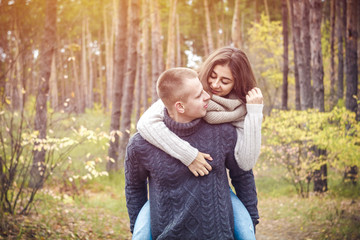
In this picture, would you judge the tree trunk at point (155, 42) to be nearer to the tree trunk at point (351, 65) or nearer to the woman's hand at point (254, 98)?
the tree trunk at point (351, 65)

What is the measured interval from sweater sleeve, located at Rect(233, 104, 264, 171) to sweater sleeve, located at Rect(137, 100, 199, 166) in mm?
286

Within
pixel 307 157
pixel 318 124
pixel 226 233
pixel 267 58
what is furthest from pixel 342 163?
pixel 267 58

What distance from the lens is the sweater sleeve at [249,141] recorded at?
2.03m

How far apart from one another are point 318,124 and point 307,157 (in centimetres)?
124

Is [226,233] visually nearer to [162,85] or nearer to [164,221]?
[164,221]

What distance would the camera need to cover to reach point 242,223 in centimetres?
212

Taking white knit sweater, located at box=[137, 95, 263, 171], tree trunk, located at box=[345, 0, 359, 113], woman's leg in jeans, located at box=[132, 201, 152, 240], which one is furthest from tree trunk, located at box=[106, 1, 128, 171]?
white knit sweater, located at box=[137, 95, 263, 171]

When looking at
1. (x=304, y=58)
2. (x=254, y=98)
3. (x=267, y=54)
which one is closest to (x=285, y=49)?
(x=304, y=58)

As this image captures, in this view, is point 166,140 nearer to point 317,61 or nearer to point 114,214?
point 114,214

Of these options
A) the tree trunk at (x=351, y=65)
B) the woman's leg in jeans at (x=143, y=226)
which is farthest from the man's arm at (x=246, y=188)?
the tree trunk at (x=351, y=65)

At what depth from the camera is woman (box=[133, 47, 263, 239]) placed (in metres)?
1.98

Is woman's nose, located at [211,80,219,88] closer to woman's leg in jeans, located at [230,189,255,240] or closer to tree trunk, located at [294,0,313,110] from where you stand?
woman's leg in jeans, located at [230,189,255,240]

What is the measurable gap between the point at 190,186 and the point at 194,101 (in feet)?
1.71

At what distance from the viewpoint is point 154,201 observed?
211 cm
